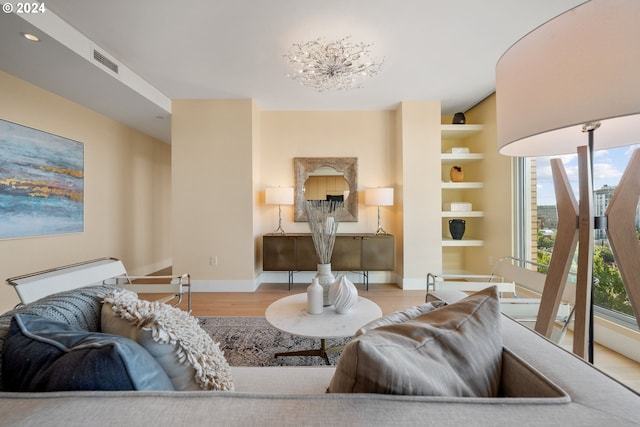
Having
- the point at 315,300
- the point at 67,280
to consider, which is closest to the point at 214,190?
the point at 67,280

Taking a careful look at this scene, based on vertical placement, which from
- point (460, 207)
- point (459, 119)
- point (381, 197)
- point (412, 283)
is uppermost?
point (459, 119)

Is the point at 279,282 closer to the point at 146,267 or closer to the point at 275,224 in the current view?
the point at 275,224

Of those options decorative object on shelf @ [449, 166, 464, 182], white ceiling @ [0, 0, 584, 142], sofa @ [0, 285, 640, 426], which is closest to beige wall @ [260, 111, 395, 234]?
white ceiling @ [0, 0, 584, 142]

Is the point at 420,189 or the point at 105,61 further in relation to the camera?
the point at 420,189

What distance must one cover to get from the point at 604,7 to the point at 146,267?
234 inches

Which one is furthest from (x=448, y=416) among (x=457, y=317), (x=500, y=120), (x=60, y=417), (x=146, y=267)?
(x=146, y=267)

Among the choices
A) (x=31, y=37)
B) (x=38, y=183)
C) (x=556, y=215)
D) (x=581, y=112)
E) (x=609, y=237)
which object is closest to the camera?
(x=581, y=112)

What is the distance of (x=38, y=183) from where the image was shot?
9.70ft

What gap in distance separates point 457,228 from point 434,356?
3.70 m

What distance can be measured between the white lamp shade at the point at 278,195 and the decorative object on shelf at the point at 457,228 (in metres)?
2.40

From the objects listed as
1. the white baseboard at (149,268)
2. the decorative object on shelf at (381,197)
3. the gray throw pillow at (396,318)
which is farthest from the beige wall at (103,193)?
the decorative object on shelf at (381,197)

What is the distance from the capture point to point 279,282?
405 centimetres

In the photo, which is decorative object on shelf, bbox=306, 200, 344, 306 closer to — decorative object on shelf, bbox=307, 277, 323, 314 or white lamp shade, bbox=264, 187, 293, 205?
decorative object on shelf, bbox=307, 277, 323, 314

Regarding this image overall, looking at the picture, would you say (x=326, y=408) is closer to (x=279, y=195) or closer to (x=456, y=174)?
(x=279, y=195)
